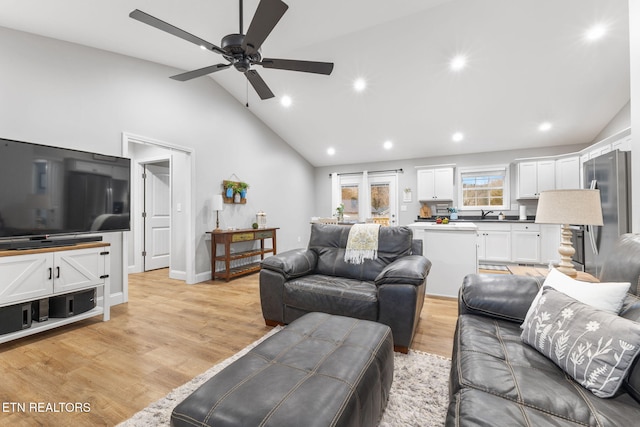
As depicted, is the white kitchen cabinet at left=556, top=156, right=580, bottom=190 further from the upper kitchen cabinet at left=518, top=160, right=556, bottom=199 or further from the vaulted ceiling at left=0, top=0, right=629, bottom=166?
the vaulted ceiling at left=0, top=0, right=629, bottom=166

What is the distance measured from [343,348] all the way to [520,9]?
382 cm

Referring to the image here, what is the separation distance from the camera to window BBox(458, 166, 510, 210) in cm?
583

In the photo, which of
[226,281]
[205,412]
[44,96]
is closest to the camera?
[205,412]

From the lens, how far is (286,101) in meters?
4.98

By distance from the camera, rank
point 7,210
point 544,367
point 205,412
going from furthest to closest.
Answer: point 7,210 < point 544,367 < point 205,412

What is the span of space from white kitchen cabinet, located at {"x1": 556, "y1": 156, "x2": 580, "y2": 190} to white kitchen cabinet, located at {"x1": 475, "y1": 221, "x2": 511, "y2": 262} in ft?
3.88

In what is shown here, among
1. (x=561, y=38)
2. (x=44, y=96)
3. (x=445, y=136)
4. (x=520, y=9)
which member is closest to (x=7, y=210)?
(x=44, y=96)

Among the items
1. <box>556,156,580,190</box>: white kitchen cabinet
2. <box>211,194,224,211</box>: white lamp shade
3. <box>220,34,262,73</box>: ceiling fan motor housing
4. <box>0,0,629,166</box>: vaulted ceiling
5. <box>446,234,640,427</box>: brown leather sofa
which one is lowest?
<box>446,234,640,427</box>: brown leather sofa

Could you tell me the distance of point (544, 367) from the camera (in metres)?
1.16

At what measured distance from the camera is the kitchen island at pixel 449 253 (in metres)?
3.25

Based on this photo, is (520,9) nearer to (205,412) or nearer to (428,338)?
(428,338)

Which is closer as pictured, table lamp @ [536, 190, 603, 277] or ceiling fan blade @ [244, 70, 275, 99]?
table lamp @ [536, 190, 603, 277]

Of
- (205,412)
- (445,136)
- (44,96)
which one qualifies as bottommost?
(205,412)

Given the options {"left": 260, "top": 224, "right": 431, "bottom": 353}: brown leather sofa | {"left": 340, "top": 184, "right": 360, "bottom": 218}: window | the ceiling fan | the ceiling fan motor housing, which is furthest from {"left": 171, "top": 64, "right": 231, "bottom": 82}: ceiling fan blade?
{"left": 340, "top": 184, "right": 360, "bottom": 218}: window
